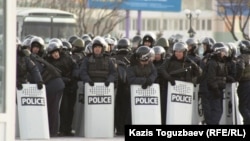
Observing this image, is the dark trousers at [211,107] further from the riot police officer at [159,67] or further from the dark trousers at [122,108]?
the dark trousers at [122,108]

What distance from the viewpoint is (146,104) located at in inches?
824

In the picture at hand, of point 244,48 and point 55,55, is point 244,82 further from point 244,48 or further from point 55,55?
point 55,55

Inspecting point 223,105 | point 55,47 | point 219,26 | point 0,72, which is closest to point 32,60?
point 55,47

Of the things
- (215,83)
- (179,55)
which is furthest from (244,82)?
(179,55)

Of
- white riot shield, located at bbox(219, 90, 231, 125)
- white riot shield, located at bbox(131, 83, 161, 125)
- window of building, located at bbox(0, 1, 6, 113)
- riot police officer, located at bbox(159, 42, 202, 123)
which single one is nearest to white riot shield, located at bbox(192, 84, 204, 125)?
white riot shield, located at bbox(219, 90, 231, 125)

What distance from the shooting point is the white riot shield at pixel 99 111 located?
21.1m

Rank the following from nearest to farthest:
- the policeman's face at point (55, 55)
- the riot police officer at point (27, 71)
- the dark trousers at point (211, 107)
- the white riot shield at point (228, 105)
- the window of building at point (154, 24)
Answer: the riot police officer at point (27, 71) < the policeman's face at point (55, 55) < the dark trousers at point (211, 107) < the white riot shield at point (228, 105) < the window of building at point (154, 24)

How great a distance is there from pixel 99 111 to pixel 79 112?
38.8 inches

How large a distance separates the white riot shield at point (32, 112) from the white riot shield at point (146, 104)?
1.78 meters

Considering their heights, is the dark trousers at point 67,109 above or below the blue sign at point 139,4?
below

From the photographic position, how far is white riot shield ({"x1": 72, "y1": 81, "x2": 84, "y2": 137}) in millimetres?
21828

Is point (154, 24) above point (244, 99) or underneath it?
above

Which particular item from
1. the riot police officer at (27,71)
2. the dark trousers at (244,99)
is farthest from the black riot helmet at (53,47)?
the dark trousers at (244,99)

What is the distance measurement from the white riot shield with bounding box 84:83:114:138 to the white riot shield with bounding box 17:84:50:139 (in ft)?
3.69
